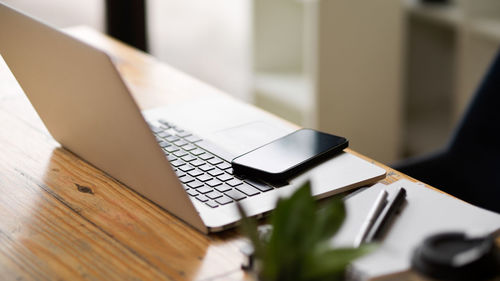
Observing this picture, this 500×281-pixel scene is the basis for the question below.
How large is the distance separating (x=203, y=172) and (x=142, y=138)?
0.17m

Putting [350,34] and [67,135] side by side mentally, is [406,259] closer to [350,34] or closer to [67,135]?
[67,135]

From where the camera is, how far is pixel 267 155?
3.27ft

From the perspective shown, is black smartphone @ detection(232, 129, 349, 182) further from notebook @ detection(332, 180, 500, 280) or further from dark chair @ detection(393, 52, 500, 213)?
dark chair @ detection(393, 52, 500, 213)

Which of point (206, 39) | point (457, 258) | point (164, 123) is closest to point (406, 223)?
point (457, 258)

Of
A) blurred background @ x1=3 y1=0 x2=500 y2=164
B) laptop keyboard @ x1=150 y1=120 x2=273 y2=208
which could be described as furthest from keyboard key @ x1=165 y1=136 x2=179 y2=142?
blurred background @ x1=3 y1=0 x2=500 y2=164

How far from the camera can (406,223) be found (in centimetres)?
84

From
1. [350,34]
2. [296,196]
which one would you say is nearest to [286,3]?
[350,34]

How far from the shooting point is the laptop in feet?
2.77

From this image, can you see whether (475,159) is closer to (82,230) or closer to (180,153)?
(180,153)

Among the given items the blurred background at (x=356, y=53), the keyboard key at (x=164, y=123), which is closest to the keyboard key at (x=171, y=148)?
the keyboard key at (x=164, y=123)

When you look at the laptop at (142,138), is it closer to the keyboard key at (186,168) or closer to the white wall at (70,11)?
the keyboard key at (186,168)

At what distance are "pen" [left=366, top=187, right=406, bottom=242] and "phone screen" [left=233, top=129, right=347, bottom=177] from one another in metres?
0.14

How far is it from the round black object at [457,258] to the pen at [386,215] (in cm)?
10

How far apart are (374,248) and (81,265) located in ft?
1.11
